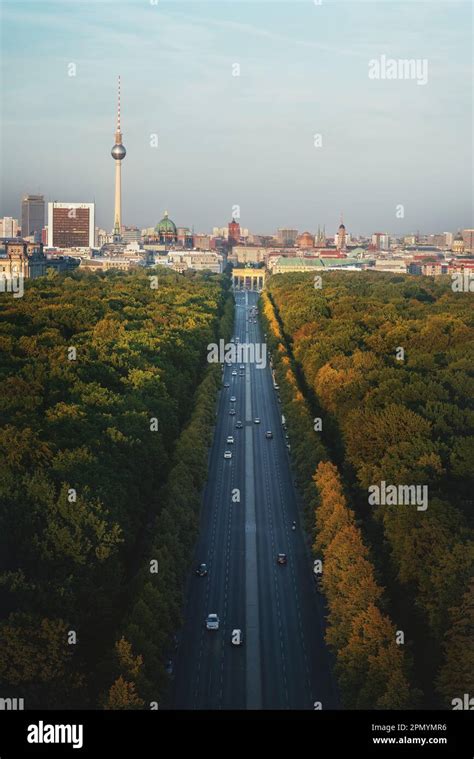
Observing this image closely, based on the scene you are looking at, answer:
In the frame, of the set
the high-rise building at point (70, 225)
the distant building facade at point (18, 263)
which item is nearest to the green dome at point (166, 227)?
the high-rise building at point (70, 225)

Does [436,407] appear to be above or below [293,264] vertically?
below

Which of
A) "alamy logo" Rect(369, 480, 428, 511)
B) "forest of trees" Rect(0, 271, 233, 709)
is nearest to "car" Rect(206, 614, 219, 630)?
"forest of trees" Rect(0, 271, 233, 709)

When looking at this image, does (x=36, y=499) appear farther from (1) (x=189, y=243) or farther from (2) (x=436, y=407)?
(1) (x=189, y=243)

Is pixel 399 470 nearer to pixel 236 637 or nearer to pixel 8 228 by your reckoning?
pixel 236 637

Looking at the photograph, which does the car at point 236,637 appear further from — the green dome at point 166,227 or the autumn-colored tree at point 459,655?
the green dome at point 166,227

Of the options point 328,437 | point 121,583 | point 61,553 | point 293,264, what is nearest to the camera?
point 61,553
